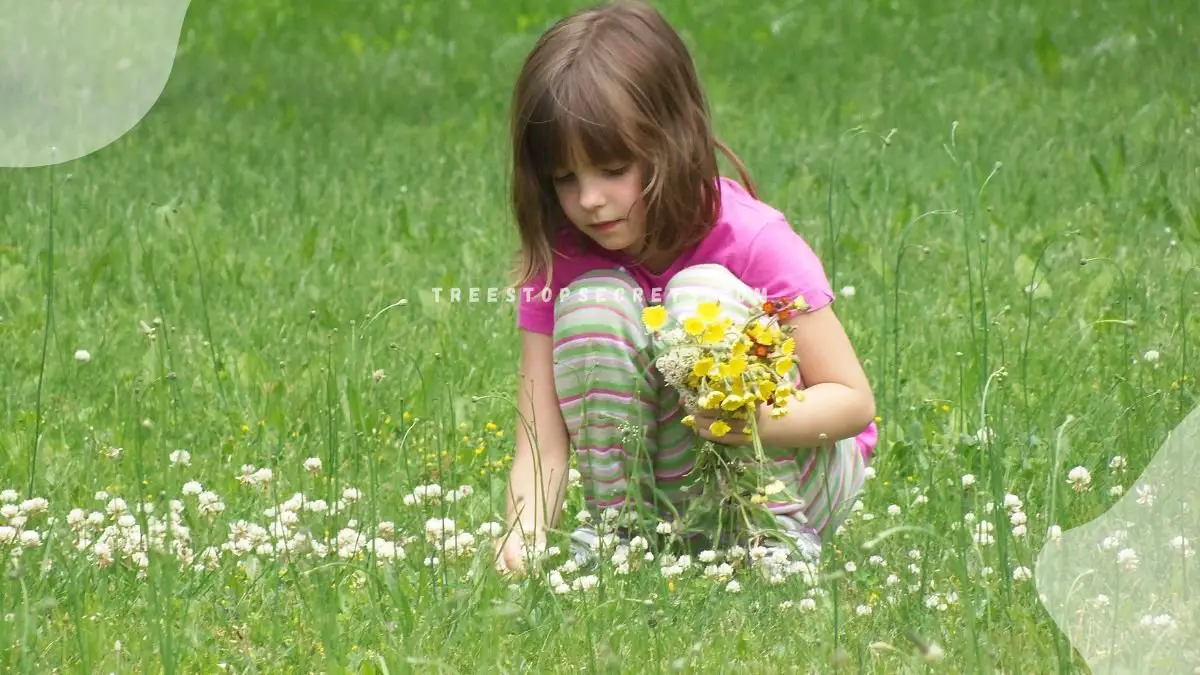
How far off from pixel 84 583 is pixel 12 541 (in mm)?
140

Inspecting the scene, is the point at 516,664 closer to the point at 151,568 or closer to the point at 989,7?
the point at 151,568

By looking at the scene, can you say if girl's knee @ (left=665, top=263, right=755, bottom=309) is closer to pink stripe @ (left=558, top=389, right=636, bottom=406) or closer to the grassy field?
pink stripe @ (left=558, top=389, right=636, bottom=406)

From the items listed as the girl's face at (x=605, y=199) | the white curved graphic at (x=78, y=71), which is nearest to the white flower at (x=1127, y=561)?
the girl's face at (x=605, y=199)

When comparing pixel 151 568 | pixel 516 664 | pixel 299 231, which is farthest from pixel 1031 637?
pixel 299 231

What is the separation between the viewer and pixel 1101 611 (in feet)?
7.61

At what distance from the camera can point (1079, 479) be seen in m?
2.96

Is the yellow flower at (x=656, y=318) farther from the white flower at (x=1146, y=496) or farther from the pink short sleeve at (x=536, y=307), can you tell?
the white flower at (x=1146, y=496)

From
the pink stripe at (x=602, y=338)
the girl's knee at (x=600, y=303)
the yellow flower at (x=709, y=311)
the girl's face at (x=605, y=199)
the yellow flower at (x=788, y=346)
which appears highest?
the girl's face at (x=605, y=199)

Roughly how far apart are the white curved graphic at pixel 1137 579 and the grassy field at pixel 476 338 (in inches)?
2.2

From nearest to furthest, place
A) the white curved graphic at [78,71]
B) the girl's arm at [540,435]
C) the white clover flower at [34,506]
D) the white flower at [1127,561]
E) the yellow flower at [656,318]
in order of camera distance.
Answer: the white flower at [1127,561] → the yellow flower at [656,318] → the white clover flower at [34,506] → the girl's arm at [540,435] → the white curved graphic at [78,71]

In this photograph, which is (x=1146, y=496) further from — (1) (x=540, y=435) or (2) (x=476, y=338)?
(2) (x=476, y=338)

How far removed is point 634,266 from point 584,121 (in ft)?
1.17

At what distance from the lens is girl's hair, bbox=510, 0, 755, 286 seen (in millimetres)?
2881

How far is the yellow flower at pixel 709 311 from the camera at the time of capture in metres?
2.54
